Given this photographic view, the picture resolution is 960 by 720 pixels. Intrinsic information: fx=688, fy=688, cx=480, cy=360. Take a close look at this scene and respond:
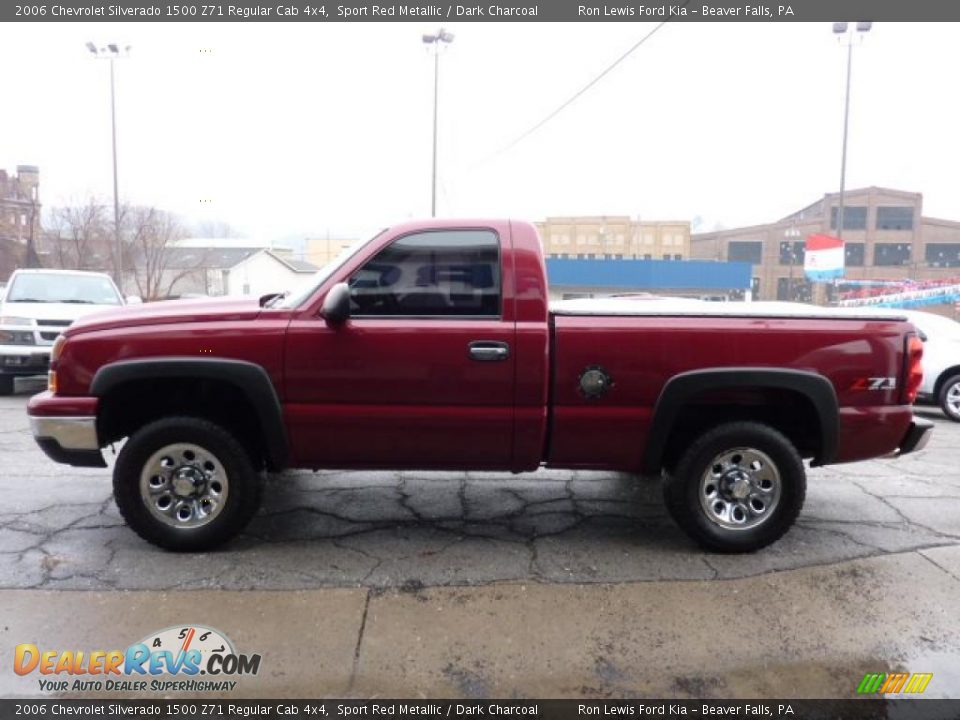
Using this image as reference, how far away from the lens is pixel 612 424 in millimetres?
3914

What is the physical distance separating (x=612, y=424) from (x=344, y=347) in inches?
61.9

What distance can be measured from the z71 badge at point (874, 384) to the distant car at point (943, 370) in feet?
20.7

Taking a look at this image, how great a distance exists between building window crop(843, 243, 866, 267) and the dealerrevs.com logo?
221 ft

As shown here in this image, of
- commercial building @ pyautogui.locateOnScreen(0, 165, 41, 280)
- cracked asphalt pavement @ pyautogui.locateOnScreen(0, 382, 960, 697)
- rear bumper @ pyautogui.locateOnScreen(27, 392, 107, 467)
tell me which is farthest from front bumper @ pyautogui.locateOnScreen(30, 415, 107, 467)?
commercial building @ pyautogui.locateOnScreen(0, 165, 41, 280)

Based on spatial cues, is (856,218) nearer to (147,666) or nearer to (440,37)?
(440,37)

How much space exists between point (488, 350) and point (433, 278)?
1.83 ft

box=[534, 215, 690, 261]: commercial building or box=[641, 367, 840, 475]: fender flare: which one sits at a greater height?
box=[534, 215, 690, 261]: commercial building

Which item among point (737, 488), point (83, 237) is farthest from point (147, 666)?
point (83, 237)

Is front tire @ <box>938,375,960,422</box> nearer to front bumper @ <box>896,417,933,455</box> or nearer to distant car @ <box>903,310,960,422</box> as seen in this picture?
distant car @ <box>903,310,960,422</box>

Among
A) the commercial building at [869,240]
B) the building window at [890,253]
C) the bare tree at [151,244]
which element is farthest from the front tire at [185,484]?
the building window at [890,253]

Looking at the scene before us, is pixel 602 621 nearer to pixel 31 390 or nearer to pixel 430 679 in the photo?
pixel 430 679

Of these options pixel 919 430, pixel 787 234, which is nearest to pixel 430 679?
pixel 919 430

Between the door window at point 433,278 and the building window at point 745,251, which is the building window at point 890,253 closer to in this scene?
the building window at point 745,251

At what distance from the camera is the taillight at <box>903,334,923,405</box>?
3.99m
